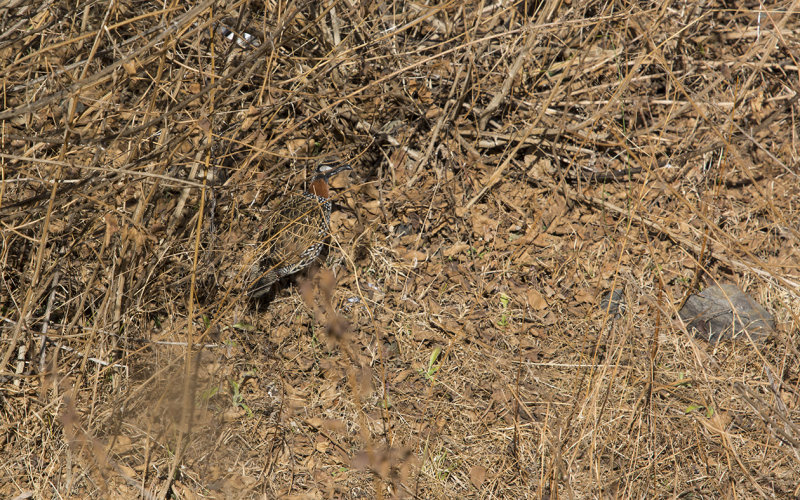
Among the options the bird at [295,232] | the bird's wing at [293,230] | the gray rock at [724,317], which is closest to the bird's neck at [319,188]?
the bird at [295,232]

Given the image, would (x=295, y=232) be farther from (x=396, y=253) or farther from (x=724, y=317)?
(x=724, y=317)

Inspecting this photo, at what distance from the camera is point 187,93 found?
12.2 ft

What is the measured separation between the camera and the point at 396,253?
14.4ft

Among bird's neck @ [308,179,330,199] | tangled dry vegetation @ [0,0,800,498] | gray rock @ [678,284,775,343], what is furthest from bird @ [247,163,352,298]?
gray rock @ [678,284,775,343]

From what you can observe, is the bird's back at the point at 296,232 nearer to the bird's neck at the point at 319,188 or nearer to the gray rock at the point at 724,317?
the bird's neck at the point at 319,188

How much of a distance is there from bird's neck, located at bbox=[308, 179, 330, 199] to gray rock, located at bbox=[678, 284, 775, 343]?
2426mm

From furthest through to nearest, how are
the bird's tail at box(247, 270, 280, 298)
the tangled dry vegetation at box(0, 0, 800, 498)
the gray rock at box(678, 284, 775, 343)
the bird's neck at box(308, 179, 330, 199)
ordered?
the bird's neck at box(308, 179, 330, 199)
the gray rock at box(678, 284, 775, 343)
the bird's tail at box(247, 270, 280, 298)
the tangled dry vegetation at box(0, 0, 800, 498)

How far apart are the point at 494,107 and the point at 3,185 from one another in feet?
9.77

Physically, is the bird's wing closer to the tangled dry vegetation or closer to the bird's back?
the bird's back

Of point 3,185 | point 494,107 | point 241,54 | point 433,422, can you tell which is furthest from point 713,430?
point 3,185

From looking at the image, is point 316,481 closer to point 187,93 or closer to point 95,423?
point 95,423

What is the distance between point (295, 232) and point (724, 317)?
2727 mm

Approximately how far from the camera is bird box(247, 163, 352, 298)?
3898 millimetres

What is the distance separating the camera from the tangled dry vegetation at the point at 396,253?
3357mm
